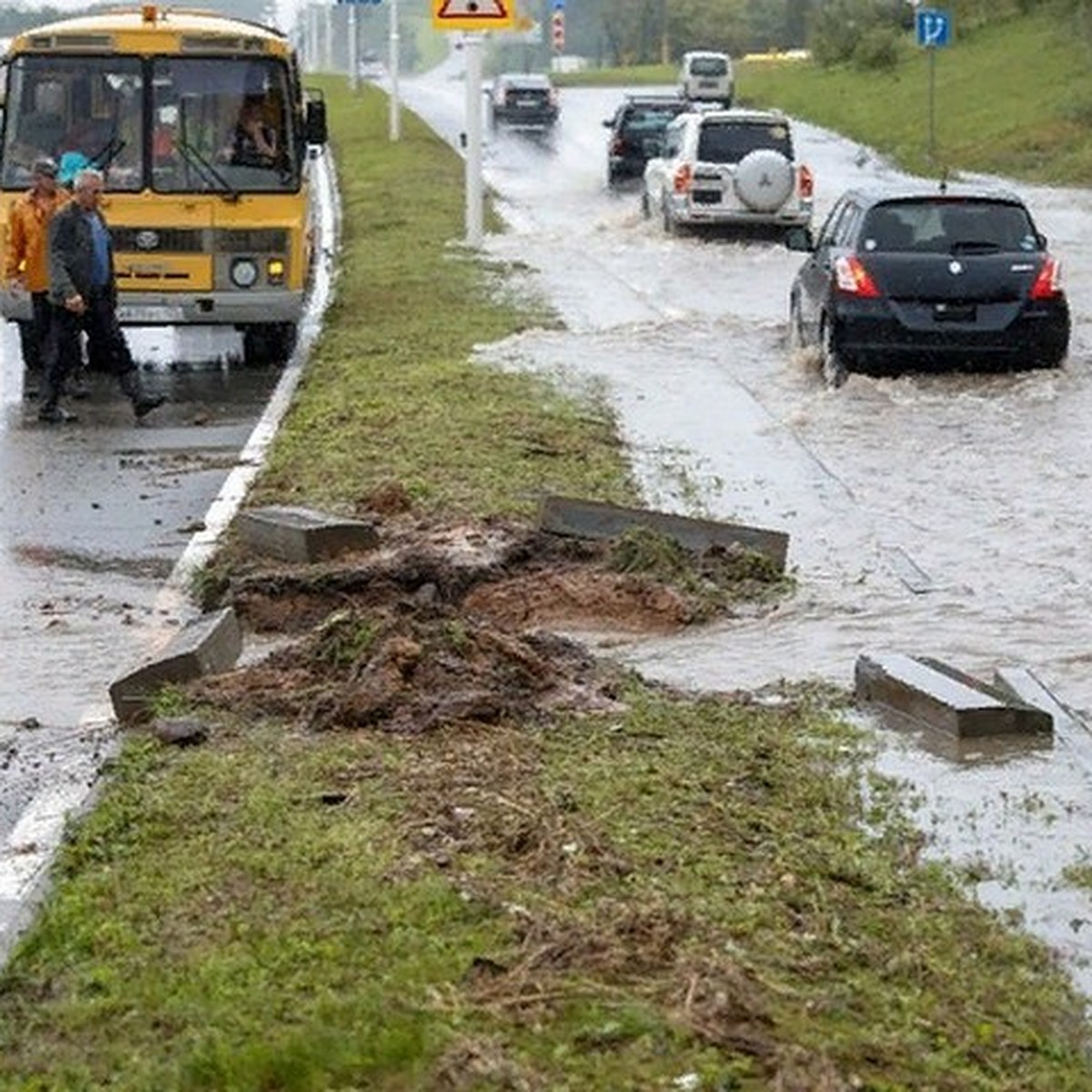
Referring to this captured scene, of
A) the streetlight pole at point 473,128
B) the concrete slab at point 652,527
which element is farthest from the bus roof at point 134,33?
the concrete slab at point 652,527

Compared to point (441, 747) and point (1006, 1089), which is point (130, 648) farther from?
point (1006, 1089)

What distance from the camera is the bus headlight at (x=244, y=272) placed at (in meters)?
21.6

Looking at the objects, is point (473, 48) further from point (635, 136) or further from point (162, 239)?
point (635, 136)

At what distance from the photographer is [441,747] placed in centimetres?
877

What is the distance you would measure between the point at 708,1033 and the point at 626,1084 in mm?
318

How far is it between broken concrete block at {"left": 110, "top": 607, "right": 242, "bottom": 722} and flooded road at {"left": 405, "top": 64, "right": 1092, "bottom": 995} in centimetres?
A: 157

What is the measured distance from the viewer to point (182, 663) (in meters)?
9.84

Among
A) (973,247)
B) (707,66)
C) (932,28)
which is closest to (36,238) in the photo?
(973,247)

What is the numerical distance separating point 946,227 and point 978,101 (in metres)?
45.6

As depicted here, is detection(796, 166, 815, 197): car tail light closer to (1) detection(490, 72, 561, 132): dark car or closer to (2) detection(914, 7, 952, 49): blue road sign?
(2) detection(914, 7, 952, 49): blue road sign

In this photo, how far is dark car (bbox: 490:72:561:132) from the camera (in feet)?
244

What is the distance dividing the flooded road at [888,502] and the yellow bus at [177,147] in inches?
84.3

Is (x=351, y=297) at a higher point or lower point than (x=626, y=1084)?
lower

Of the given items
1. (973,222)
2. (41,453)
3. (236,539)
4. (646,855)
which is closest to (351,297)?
(973,222)
